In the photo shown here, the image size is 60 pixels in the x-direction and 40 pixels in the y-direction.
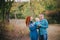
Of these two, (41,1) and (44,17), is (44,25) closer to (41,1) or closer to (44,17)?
(44,17)

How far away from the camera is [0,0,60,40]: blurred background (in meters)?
4.93

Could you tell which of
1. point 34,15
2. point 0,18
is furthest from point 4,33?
point 34,15

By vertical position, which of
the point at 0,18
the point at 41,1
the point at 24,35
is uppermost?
the point at 41,1

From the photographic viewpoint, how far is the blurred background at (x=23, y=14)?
4926mm

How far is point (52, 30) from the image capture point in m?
4.92

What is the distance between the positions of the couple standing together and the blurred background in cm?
8

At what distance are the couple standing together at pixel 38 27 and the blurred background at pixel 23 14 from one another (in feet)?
0.25

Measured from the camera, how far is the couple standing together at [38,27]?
488cm

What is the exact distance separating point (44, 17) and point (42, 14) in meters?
0.07

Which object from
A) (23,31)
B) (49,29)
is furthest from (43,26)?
(23,31)

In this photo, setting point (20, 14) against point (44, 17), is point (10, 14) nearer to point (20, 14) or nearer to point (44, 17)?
point (20, 14)

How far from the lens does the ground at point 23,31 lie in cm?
492

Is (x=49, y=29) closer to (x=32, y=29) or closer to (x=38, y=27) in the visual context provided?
(x=38, y=27)

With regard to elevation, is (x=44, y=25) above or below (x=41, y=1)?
below
